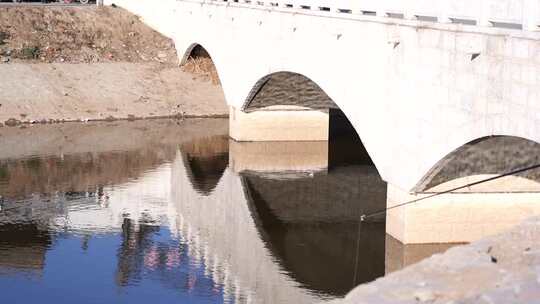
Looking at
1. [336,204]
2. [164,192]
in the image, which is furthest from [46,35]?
[336,204]

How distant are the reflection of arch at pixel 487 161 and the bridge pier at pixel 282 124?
14666 millimetres

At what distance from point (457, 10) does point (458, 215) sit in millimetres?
4734

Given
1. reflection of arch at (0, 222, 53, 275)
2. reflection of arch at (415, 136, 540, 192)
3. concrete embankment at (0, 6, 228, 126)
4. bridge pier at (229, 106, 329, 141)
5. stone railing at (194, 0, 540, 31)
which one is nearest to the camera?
stone railing at (194, 0, 540, 31)

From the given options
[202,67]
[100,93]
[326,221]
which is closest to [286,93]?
[326,221]

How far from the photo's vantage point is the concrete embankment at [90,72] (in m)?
43.2

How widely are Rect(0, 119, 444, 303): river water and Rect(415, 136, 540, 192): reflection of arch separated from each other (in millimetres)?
1990

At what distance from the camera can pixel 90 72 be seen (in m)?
46.0

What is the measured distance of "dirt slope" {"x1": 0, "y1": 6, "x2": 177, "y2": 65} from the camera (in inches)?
1852

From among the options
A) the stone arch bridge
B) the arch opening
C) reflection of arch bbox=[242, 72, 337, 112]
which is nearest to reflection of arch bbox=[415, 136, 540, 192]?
the stone arch bridge

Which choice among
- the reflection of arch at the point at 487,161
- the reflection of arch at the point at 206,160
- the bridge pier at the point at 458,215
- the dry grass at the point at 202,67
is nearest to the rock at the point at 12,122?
the reflection of arch at the point at 206,160

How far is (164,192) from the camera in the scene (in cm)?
3092

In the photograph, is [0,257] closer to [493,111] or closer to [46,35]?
[493,111]

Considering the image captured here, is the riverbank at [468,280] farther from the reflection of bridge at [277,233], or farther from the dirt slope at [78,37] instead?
the dirt slope at [78,37]

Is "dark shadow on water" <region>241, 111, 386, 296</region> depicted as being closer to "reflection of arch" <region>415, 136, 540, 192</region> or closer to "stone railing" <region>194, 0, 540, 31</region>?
"reflection of arch" <region>415, 136, 540, 192</region>
